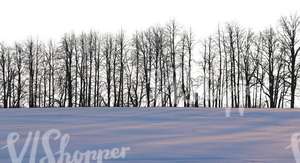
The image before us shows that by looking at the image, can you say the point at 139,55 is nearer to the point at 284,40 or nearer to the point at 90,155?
the point at 284,40

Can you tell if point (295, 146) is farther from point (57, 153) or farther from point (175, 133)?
point (57, 153)

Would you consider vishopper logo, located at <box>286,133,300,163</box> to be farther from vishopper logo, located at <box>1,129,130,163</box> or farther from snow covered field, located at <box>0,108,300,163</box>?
vishopper logo, located at <box>1,129,130,163</box>

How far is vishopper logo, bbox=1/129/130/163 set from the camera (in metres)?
10.1

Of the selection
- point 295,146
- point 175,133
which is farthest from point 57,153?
point 295,146

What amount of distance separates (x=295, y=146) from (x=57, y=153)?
15.8 ft

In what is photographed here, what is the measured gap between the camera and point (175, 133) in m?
12.9

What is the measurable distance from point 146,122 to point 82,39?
39.5 meters

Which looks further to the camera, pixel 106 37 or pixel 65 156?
pixel 106 37

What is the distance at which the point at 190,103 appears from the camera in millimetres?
43781

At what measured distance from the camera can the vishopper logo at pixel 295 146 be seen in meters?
10.3

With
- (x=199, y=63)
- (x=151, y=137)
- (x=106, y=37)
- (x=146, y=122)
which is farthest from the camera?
(x=106, y=37)

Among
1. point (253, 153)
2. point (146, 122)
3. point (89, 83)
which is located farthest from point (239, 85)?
point (253, 153)

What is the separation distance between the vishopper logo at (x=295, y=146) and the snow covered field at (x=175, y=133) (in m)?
0.13

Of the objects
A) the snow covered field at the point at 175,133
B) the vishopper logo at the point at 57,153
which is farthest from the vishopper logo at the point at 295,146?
the vishopper logo at the point at 57,153
